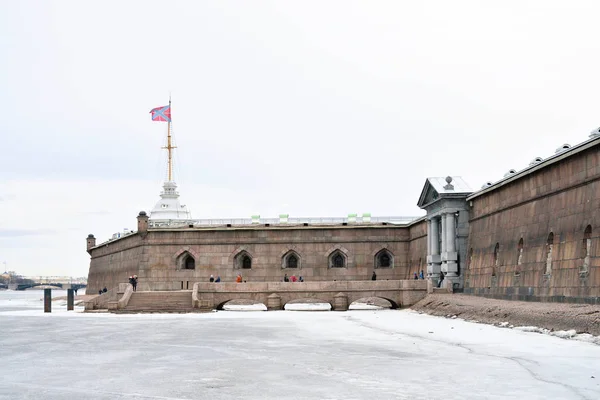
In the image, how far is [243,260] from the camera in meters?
57.5

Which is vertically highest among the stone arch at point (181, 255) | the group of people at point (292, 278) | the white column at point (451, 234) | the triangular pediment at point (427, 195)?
the triangular pediment at point (427, 195)

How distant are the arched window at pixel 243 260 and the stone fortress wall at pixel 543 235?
2135 cm

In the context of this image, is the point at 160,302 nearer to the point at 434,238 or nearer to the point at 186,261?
the point at 186,261

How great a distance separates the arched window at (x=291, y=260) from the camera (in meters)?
56.9

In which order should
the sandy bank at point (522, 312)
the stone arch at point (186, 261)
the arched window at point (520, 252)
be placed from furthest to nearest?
the stone arch at point (186, 261)
the arched window at point (520, 252)
the sandy bank at point (522, 312)

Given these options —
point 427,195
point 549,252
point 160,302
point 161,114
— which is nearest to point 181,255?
point 161,114

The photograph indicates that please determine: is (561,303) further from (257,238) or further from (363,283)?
(257,238)

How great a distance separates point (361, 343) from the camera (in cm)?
2250

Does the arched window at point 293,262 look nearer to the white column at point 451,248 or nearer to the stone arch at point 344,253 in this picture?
the stone arch at point 344,253

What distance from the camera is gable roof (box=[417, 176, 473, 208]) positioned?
1592 inches

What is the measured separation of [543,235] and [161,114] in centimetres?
4072

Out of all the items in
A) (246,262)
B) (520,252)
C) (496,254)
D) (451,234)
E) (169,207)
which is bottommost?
(246,262)

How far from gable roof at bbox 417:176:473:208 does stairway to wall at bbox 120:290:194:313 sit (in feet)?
45.1

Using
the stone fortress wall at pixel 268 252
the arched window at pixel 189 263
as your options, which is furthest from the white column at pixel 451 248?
the arched window at pixel 189 263
